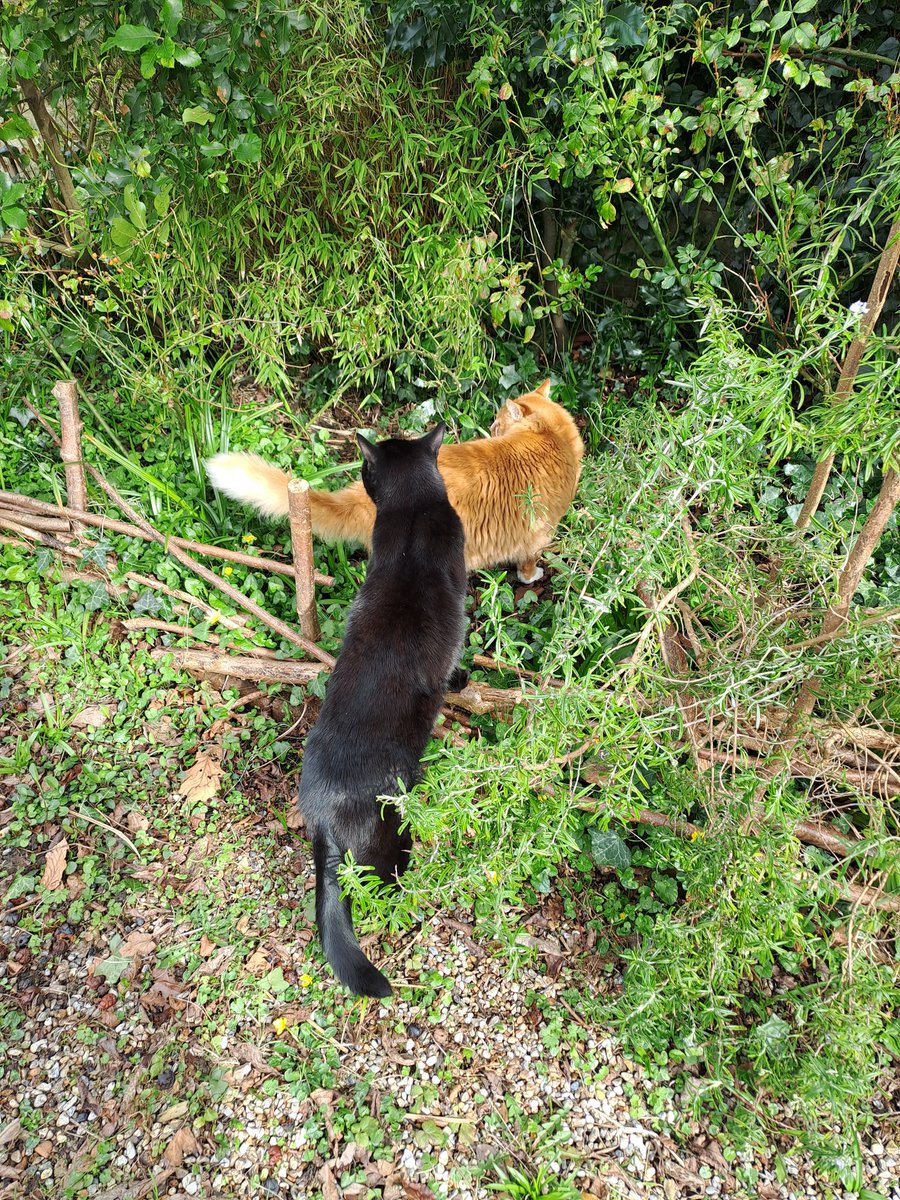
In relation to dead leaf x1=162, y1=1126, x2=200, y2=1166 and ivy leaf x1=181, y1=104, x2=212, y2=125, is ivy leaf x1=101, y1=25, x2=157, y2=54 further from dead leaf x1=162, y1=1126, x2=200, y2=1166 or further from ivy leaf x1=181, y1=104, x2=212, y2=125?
dead leaf x1=162, y1=1126, x2=200, y2=1166

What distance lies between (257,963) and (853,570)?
1874mm

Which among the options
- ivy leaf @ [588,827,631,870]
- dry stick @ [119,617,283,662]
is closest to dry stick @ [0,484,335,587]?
dry stick @ [119,617,283,662]

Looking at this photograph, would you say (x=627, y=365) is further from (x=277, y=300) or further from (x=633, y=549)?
(x=633, y=549)

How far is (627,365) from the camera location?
147 inches

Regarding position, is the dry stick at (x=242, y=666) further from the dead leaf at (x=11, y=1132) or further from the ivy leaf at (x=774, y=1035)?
the ivy leaf at (x=774, y=1035)

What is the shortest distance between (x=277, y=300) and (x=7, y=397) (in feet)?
4.02

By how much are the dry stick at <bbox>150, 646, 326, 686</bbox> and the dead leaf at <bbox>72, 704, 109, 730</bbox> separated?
25 centimetres

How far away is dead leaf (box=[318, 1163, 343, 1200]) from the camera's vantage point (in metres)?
1.67

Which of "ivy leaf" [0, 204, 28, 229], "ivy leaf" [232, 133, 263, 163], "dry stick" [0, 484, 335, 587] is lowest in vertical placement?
"dry stick" [0, 484, 335, 587]

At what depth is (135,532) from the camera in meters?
2.73

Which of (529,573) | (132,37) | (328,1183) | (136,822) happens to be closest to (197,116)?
(132,37)

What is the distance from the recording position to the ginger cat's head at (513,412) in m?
2.96

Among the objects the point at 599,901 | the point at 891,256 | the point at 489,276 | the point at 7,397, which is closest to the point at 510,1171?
the point at 599,901

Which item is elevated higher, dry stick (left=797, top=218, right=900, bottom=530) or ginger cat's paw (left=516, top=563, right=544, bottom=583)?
dry stick (left=797, top=218, right=900, bottom=530)
